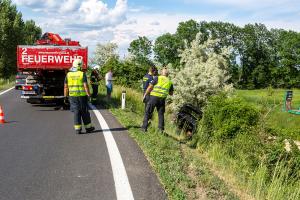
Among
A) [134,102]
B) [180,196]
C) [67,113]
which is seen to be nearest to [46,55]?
[67,113]

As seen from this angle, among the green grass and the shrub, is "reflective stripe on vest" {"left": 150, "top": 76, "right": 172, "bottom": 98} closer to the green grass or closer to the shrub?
the shrub

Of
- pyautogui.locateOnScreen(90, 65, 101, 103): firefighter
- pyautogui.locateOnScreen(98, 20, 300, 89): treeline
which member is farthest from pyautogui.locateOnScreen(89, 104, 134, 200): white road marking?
pyautogui.locateOnScreen(98, 20, 300, 89): treeline

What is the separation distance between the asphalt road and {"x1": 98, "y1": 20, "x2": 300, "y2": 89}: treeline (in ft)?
237

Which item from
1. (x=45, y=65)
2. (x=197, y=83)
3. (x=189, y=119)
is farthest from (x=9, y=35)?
(x=189, y=119)

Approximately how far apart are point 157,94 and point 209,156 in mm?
2438

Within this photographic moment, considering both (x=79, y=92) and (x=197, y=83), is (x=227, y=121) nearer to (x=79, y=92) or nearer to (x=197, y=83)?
(x=79, y=92)

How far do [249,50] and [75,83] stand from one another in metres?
83.7

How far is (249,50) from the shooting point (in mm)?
89562

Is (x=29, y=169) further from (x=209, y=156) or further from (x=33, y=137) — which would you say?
(x=209, y=156)

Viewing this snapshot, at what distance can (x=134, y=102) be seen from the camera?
1925 centimetres

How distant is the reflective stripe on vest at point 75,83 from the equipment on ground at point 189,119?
3329 millimetres

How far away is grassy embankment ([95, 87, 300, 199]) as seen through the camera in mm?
5500

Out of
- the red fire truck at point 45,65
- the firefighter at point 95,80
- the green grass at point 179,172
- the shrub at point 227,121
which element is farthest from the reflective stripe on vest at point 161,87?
the firefighter at point 95,80

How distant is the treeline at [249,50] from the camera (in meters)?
83.3
